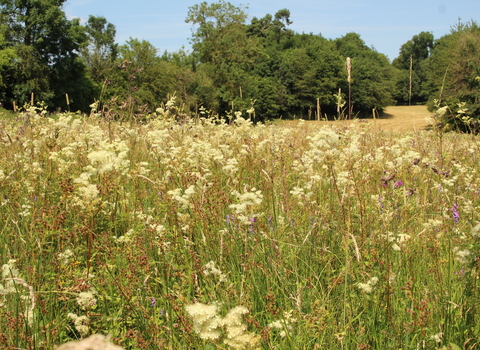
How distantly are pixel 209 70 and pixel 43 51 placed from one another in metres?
24.0

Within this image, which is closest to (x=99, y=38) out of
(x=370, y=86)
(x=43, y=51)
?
(x=43, y=51)

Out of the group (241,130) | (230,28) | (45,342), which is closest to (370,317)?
(45,342)

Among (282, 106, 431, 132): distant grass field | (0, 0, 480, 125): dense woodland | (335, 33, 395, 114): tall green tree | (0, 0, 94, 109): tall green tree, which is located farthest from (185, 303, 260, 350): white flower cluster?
(335, 33, 395, 114): tall green tree

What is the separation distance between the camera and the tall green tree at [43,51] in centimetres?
4856

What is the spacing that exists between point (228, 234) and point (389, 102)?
80079 millimetres

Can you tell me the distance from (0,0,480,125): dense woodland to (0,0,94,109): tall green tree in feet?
0.44

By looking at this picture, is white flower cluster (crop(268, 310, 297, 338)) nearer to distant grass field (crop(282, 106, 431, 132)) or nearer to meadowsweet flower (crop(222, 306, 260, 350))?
meadowsweet flower (crop(222, 306, 260, 350))

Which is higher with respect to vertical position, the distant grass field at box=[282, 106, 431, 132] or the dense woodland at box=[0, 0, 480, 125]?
the dense woodland at box=[0, 0, 480, 125]

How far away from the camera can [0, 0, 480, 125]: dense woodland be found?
4369cm

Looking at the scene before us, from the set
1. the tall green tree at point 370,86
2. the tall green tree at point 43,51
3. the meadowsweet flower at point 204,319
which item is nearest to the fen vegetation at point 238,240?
the meadowsweet flower at point 204,319

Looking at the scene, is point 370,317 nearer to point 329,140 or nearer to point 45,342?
point 329,140

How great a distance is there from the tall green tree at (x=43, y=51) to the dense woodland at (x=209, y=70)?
0.13m

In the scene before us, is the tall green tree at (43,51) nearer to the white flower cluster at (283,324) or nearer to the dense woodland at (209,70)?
the dense woodland at (209,70)

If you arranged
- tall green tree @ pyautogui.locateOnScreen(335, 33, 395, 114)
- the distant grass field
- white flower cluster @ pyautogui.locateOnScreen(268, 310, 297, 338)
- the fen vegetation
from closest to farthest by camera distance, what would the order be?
1. white flower cluster @ pyautogui.locateOnScreen(268, 310, 297, 338)
2. the fen vegetation
3. the distant grass field
4. tall green tree @ pyautogui.locateOnScreen(335, 33, 395, 114)
